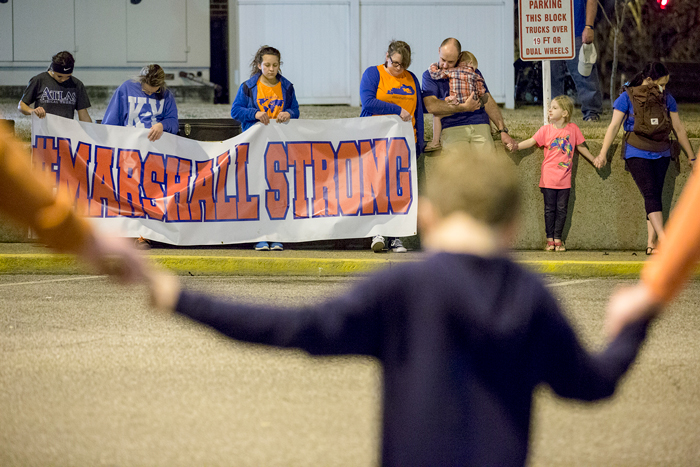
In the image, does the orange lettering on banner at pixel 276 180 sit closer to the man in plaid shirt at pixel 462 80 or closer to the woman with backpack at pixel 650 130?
the man in plaid shirt at pixel 462 80

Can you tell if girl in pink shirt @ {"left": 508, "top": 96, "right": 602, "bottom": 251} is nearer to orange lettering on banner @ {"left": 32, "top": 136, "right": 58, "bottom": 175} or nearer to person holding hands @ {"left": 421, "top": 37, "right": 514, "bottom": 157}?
person holding hands @ {"left": 421, "top": 37, "right": 514, "bottom": 157}

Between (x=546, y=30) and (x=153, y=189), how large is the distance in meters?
4.84

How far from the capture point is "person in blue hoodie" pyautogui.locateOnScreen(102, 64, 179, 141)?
8938 millimetres

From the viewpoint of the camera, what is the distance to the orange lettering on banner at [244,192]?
355 inches

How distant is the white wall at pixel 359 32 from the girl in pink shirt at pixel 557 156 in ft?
19.3

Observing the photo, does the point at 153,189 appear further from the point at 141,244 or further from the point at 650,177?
the point at 650,177

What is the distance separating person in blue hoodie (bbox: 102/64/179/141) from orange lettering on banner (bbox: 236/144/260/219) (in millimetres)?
788

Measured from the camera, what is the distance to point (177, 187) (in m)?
8.96

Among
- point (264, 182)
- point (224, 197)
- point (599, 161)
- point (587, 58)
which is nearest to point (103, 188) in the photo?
point (224, 197)

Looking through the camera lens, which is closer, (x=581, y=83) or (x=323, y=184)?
(x=323, y=184)

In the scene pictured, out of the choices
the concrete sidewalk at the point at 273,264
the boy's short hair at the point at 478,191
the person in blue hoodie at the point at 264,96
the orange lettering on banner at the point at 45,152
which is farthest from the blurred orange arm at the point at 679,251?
the orange lettering on banner at the point at 45,152

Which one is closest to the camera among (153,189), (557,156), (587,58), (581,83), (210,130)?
(153,189)

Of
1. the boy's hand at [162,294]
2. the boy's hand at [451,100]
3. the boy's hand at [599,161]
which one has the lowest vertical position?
the boy's hand at [162,294]

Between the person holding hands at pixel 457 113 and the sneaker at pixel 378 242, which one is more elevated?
the person holding hands at pixel 457 113
